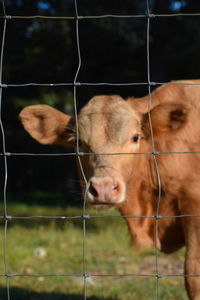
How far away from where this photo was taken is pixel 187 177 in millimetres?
4086

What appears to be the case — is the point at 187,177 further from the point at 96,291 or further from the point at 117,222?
the point at 117,222

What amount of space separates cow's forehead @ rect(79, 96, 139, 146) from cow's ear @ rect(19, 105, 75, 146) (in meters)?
0.30

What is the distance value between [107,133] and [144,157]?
0.64 m

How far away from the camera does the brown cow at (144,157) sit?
3791 millimetres

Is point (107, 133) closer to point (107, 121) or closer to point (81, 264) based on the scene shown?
point (107, 121)

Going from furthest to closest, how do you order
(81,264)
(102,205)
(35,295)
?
(81,264) → (35,295) → (102,205)

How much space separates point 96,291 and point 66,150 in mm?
13272

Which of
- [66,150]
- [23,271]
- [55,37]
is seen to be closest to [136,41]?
[55,37]

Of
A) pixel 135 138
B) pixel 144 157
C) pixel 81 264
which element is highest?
pixel 135 138

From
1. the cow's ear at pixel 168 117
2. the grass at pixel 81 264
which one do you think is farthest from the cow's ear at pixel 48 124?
the grass at pixel 81 264

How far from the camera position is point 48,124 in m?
4.69

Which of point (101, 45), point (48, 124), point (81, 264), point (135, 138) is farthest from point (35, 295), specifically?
point (101, 45)

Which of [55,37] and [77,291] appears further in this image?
[55,37]

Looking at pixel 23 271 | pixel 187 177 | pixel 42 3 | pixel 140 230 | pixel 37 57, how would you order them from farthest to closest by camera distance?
pixel 37 57
pixel 42 3
pixel 23 271
pixel 140 230
pixel 187 177
